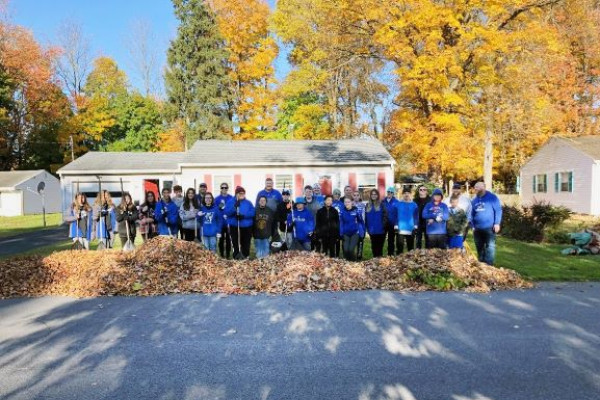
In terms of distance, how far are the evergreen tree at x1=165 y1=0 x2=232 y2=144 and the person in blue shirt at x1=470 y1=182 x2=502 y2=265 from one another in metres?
29.3

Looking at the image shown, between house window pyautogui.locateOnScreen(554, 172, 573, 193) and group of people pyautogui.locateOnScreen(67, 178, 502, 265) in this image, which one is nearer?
group of people pyautogui.locateOnScreen(67, 178, 502, 265)

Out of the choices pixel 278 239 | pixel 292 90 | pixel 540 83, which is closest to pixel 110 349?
pixel 278 239

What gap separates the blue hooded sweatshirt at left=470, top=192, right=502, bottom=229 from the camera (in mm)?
8758

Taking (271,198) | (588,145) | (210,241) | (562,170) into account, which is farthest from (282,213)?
(562,170)

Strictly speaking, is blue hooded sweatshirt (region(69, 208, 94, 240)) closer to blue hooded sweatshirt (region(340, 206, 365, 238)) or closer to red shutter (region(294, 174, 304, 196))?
blue hooded sweatshirt (region(340, 206, 365, 238))

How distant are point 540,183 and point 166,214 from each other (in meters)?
26.4

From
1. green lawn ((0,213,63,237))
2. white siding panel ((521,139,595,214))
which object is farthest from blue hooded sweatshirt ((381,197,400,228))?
white siding panel ((521,139,595,214))

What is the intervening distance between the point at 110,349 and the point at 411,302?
408 centimetres

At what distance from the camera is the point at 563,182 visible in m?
26.8

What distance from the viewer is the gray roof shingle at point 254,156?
2264 cm

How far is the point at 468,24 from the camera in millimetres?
19375

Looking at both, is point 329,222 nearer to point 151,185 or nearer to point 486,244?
point 486,244

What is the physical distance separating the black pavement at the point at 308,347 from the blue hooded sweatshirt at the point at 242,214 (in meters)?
3.16

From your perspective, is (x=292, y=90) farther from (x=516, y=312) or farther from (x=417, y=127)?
(x=516, y=312)
